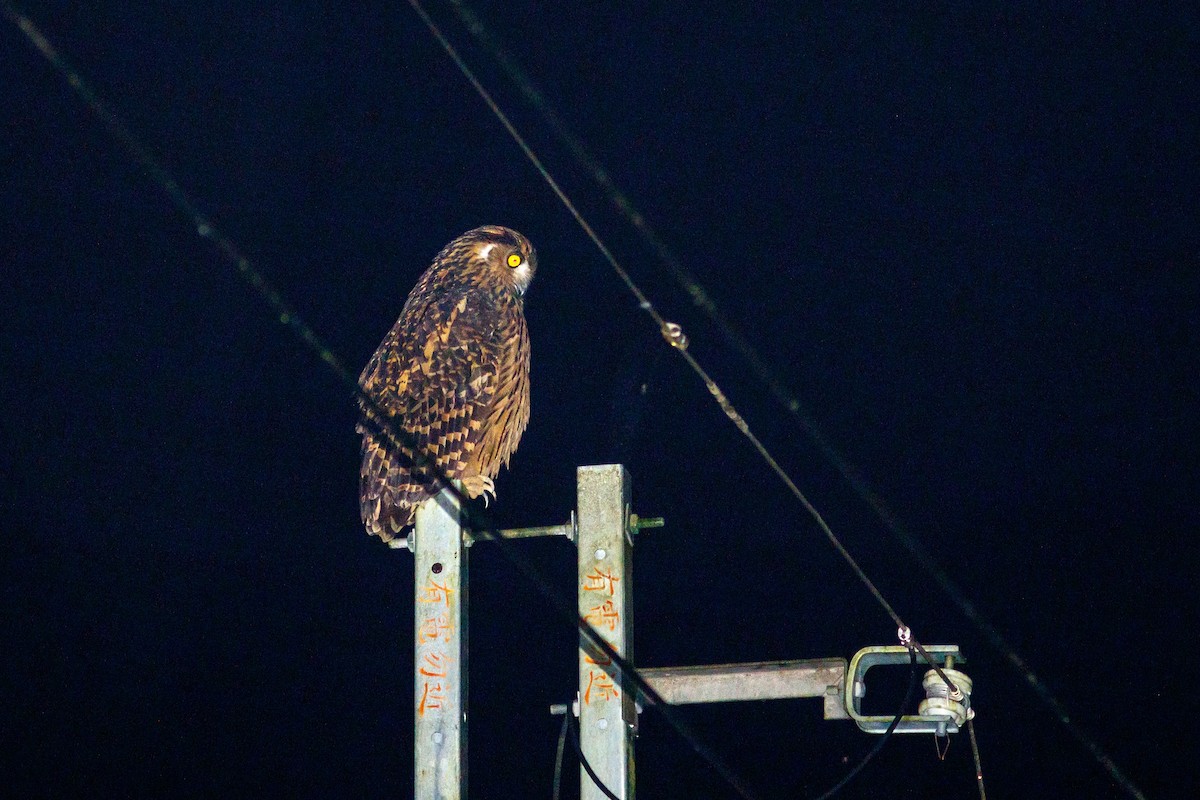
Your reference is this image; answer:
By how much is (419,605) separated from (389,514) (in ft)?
3.85

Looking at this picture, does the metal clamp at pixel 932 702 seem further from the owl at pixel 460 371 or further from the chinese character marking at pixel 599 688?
the owl at pixel 460 371

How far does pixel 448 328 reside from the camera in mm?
4277

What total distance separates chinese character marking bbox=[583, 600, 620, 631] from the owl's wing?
1506mm

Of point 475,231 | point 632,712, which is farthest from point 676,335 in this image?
point 475,231

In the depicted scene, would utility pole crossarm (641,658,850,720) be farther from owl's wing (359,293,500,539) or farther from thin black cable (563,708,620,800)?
owl's wing (359,293,500,539)

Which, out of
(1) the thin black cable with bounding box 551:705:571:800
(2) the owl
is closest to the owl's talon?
(2) the owl

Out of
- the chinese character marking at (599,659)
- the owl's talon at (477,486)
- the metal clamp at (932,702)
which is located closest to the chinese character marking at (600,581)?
the chinese character marking at (599,659)

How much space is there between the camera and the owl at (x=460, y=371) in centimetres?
412

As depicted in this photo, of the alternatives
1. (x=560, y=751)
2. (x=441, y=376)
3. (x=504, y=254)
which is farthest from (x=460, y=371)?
(x=560, y=751)

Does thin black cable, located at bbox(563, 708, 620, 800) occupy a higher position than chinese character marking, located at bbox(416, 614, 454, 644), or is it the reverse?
chinese character marking, located at bbox(416, 614, 454, 644)

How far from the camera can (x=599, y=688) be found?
256 centimetres

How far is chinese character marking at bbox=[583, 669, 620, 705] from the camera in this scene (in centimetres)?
255

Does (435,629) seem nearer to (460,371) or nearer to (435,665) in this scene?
(435,665)

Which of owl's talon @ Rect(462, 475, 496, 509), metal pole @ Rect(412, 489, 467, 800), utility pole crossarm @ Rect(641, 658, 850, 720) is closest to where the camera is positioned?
metal pole @ Rect(412, 489, 467, 800)
